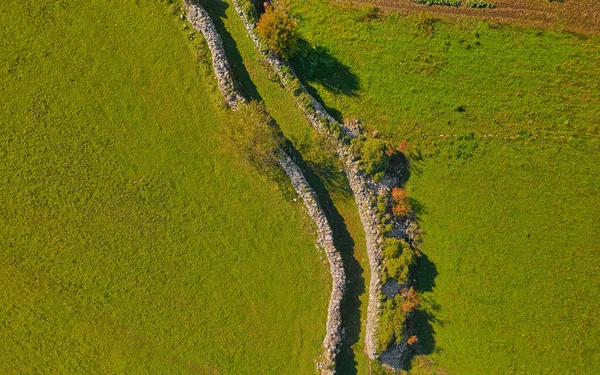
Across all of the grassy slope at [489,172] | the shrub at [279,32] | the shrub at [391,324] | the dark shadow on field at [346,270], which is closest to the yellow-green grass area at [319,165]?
the dark shadow on field at [346,270]

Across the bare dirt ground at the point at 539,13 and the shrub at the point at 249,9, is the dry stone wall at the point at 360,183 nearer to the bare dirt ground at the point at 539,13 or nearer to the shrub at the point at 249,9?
the shrub at the point at 249,9

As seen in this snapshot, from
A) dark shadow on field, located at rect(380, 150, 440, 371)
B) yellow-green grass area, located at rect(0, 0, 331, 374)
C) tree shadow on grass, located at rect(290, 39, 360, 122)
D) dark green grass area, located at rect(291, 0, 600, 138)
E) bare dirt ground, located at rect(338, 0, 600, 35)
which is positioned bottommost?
yellow-green grass area, located at rect(0, 0, 331, 374)

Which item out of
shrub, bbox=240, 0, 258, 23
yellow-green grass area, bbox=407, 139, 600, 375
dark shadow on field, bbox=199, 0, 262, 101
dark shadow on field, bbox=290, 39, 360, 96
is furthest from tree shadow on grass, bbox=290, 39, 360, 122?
yellow-green grass area, bbox=407, 139, 600, 375

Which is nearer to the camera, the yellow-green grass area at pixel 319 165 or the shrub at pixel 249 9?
the shrub at pixel 249 9

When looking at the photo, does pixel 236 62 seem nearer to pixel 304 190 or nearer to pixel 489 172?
pixel 304 190

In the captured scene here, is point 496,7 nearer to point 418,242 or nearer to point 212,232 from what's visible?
point 418,242

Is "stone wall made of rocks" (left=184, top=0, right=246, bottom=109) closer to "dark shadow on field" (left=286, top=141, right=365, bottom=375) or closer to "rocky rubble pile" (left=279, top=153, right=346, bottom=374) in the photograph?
"dark shadow on field" (left=286, top=141, right=365, bottom=375)
